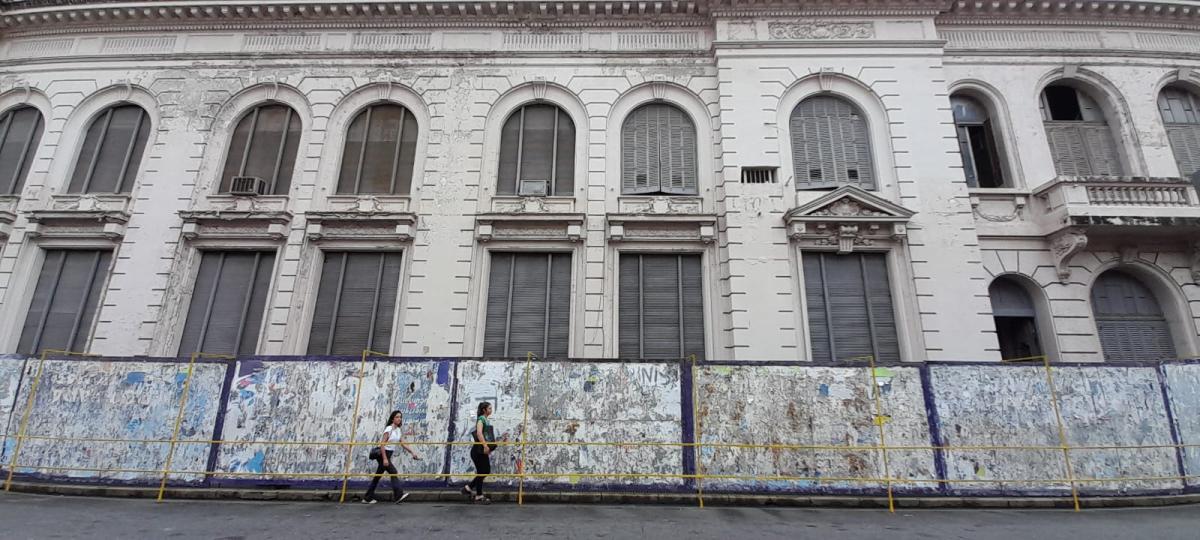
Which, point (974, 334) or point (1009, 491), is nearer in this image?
point (1009, 491)

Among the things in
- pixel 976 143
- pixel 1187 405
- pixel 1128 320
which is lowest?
pixel 1187 405

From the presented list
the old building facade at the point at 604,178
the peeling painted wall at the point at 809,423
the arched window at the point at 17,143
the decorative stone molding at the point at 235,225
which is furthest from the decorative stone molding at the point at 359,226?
the arched window at the point at 17,143

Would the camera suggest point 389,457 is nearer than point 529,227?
Yes

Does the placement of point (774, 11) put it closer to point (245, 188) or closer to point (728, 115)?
point (728, 115)

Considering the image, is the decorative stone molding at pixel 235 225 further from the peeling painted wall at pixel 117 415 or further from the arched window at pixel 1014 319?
the arched window at pixel 1014 319

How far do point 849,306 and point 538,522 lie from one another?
364 inches

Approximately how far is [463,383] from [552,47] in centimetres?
1044

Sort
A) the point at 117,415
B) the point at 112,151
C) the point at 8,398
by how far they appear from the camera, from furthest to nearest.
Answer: the point at 112,151
the point at 8,398
the point at 117,415

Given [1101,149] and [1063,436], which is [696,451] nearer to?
[1063,436]

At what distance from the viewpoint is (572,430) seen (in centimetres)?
847

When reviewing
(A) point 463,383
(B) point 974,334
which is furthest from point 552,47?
(B) point 974,334

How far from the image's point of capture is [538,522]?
6.91 metres

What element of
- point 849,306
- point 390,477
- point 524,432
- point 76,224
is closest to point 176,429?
point 390,477

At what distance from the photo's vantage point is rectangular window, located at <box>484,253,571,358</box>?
12.6 m
